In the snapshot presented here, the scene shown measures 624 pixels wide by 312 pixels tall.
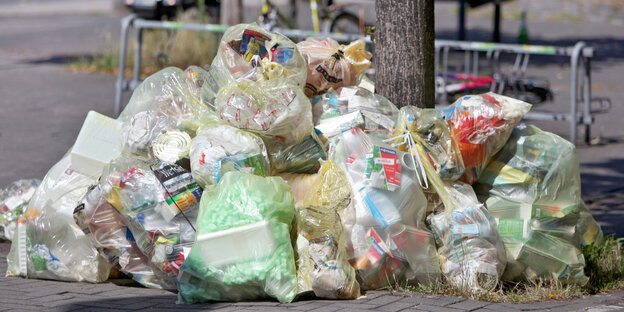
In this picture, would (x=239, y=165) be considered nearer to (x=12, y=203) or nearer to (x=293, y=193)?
(x=293, y=193)

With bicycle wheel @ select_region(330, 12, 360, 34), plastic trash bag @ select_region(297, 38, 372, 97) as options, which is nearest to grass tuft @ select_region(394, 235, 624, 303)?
plastic trash bag @ select_region(297, 38, 372, 97)

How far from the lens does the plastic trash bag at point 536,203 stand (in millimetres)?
4379

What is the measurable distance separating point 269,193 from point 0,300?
148 cm

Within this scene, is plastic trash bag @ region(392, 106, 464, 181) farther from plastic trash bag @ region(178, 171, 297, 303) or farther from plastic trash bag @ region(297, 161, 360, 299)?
plastic trash bag @ region(178, 171, 297, 303)

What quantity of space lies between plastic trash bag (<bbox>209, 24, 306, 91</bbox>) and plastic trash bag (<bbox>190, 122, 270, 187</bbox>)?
426mm

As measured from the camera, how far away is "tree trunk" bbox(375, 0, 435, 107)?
4.88m

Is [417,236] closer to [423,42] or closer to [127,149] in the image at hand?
[423,42]

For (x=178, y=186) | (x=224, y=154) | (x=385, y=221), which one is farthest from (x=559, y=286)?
(x=178, y=186)

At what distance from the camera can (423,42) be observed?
4910 mm

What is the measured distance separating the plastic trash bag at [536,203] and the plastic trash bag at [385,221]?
50 cm

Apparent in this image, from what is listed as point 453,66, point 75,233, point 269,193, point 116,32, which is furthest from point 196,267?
point 116,32

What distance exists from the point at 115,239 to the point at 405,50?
205 centimetres

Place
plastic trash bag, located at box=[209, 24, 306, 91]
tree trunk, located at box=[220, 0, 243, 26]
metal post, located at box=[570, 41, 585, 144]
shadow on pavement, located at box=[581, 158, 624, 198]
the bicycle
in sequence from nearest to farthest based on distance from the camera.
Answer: plastic trash bag, located at box=[209, 24, 306, 91]
shadow on pavement, located at box=[581, 158, 624, 198]
metal post, located at box=[570, 41, 585, 144]
the bicycle
tree trunk, located at box=[220, 0, 243, 26]

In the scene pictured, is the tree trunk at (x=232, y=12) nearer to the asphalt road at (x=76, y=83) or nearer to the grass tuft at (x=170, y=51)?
the grass tuft at (x=170, y=51)
